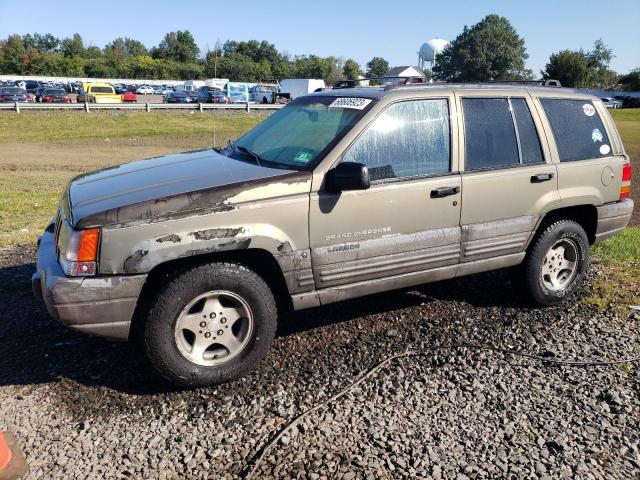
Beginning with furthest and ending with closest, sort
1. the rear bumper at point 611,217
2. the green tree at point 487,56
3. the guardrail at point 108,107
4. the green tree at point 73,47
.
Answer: the green tree at point 73,47 < the green tree at point 487,56 < the guardrail at point 108,107 < the rear bumper at point 611,217

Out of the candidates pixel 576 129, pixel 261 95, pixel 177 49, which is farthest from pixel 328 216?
pixel 177 49

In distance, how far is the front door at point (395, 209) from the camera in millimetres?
3705

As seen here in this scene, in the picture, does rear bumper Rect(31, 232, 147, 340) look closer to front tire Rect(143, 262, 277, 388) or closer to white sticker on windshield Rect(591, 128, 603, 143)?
front tire Rect(143, 262, 277, 388)

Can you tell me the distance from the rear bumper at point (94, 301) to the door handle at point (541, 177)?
3071mm

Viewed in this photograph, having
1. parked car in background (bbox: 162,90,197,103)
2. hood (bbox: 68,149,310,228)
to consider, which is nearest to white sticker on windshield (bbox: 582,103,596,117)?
A: hood (bbox: 68,149,310,228)

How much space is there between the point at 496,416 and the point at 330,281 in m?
1.33

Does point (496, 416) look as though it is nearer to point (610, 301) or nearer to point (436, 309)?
point (436, 309)

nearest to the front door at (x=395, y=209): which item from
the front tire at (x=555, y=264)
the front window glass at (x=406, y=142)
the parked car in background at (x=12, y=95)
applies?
the front window glass at (x=406, y=142)

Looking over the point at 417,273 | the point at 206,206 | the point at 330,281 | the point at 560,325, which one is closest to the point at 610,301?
the point at 560,325

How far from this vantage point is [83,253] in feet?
10.4

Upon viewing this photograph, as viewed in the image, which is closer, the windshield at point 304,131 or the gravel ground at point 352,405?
the gravel ground at point 352,405

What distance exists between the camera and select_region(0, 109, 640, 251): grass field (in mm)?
8438

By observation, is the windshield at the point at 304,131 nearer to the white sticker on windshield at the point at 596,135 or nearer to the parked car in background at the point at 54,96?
the white sticker on windshield at the point at 596,135

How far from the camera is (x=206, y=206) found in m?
3.32
